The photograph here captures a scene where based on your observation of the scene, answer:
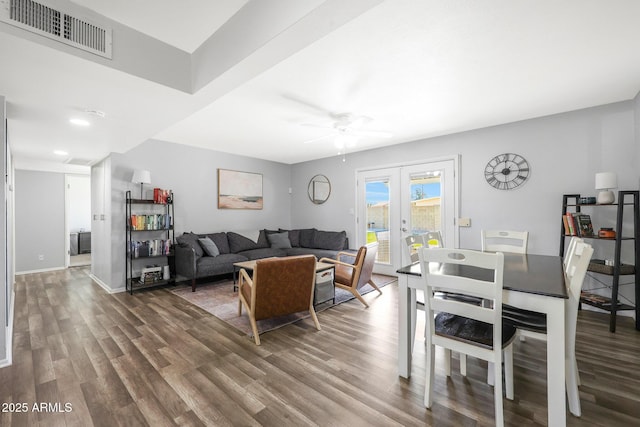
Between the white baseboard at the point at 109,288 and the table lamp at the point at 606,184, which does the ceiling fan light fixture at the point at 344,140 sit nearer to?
the table lamp at the point at 606,184

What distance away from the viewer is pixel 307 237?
251 inches

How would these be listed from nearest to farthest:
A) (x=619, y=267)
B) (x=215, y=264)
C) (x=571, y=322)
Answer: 1. (x=571, y=322)
2. (x=619, y=267)
3. (x=215, y=264)

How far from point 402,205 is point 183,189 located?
415cm

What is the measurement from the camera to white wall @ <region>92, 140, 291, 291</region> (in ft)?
14.6

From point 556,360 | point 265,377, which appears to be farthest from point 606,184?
point 265,377

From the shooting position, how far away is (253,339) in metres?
2.69

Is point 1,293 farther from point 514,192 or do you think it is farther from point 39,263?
point 514,192

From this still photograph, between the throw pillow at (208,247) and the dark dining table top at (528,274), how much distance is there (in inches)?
149

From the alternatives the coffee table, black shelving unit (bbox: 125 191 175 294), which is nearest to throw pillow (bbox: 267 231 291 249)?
black shelving unit (bbox: 125 191 175 294)

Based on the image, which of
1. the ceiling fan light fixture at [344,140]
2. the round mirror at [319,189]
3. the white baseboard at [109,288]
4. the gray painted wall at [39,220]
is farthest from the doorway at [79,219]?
the ceiling fan light fixture at [344,140]

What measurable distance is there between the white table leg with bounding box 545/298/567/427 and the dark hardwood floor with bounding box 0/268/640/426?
0.65 feet

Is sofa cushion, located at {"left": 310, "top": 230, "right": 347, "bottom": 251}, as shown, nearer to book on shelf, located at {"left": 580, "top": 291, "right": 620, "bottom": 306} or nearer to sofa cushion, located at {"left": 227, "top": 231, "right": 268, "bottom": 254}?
sofa cushion, located at {"left": 227, "top": 231, "right": 268, "bottom": 254}

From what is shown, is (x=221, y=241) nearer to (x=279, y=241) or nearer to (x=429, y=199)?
(x=279, y=241)

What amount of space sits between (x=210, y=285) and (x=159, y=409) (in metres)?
3.13
